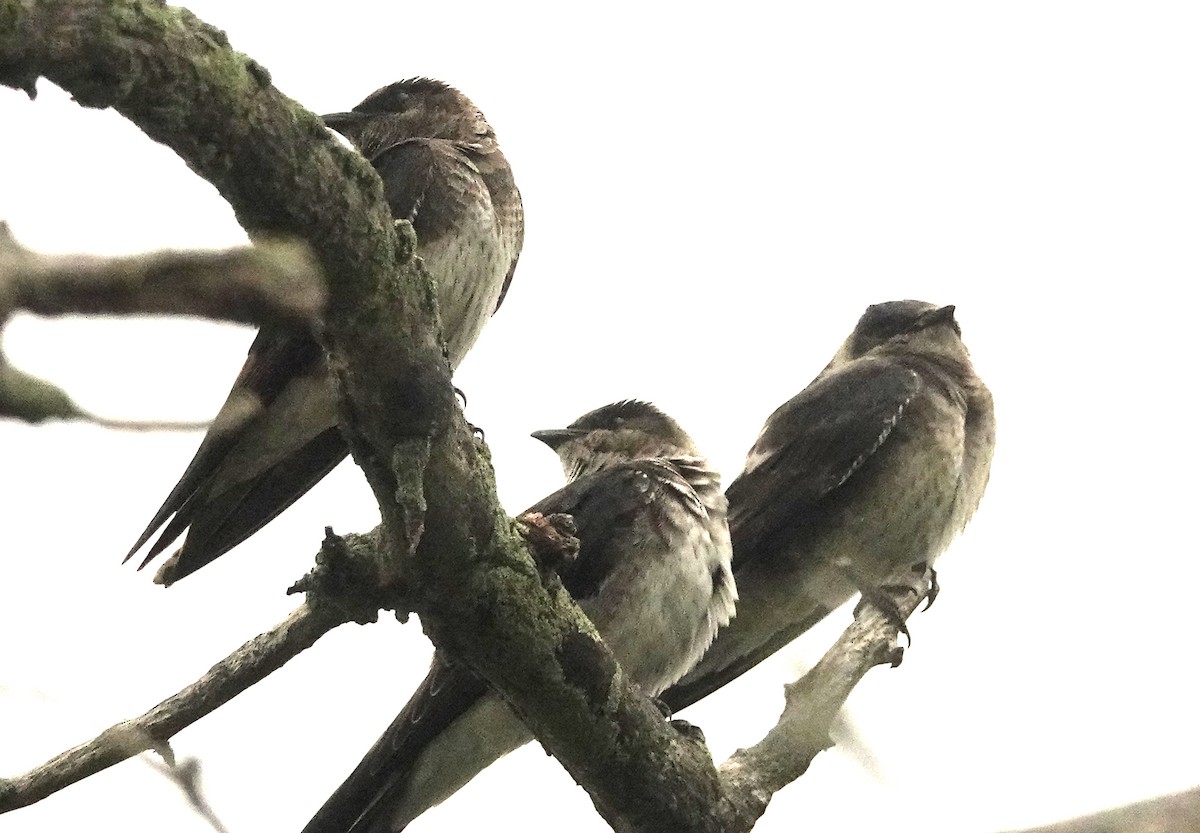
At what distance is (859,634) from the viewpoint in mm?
5734

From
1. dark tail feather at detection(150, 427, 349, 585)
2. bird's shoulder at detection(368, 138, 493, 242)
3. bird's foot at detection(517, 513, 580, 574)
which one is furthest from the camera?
bird's shoulder at detection(368, 138, 493, 242)

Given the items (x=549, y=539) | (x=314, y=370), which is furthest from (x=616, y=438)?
(x=549, y=539)

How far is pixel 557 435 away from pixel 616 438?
1.11ft

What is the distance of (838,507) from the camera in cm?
690

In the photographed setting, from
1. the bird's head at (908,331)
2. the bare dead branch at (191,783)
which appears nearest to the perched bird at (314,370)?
the bird's head at (908,331)

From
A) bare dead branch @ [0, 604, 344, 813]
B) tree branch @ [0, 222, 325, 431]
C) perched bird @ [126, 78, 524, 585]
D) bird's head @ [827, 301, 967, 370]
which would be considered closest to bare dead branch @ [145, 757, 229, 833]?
tree branch @ [0, 222, 325, 431]

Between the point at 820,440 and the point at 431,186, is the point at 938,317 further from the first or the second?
the point at 431,186

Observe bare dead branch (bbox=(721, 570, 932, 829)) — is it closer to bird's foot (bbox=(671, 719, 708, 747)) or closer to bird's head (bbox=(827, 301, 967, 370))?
bird's foot (bbox=(671, 719, 708, 747))

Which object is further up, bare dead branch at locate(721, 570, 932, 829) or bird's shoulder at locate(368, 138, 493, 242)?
bird's shoulder at locate(368, 138, 493, 242)

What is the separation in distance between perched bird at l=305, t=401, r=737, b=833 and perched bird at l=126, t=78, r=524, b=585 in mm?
871

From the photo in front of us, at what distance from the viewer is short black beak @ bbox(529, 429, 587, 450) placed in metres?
7.10

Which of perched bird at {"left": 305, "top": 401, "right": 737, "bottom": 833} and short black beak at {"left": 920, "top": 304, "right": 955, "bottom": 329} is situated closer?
perched bird at {"left": 305, "top": 401, "right": 737, "bottom": 833}

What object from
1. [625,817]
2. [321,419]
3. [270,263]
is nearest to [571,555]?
[625,817]

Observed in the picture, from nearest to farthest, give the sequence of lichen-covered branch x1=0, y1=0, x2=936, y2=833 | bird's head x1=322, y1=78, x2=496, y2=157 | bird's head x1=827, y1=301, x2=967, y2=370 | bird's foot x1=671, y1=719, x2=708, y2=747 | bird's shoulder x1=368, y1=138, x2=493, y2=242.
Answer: lichen-covered branch x1=0, y1=0, x2=936, y2=833
bird's foot x1=671, y1=719, x2=708, y2=747
bird's shoulder x1=368, y1=138, x2=493, y2=242
bird's head x1=322, y1=78, x2=496, y2=157
bird's head x1=827, y1=301, x2=967, y2=370
